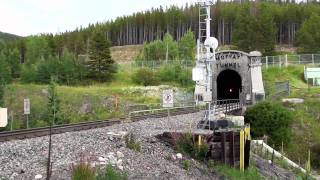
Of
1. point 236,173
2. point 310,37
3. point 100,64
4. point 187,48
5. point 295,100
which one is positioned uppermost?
point 310,37

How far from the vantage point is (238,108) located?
37.8m

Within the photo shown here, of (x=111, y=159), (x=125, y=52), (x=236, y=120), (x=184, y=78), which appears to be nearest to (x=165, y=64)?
(x=184, y=78)

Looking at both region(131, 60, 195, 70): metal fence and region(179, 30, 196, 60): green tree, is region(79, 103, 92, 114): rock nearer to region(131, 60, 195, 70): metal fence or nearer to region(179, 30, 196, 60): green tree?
region(131, 60, 195, 70): metal fence

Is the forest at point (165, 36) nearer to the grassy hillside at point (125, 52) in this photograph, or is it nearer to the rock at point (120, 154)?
the grassy hillside at point (125, 52)

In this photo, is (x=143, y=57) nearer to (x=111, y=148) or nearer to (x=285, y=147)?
(x=285, y=147)

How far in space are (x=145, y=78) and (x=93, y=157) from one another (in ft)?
168

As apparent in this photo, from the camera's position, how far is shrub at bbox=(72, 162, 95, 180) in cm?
1248

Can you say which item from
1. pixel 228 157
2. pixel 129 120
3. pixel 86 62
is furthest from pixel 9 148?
pixel 86 62

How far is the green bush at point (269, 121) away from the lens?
108 ft

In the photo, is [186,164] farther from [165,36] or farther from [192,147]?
[165,36]

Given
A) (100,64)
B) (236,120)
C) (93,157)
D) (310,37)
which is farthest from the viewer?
(310,37)

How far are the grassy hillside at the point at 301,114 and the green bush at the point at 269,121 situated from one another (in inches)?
69.5

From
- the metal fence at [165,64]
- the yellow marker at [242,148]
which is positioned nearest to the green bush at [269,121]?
the yellow marker at [242,148]

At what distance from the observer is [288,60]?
62906mm
